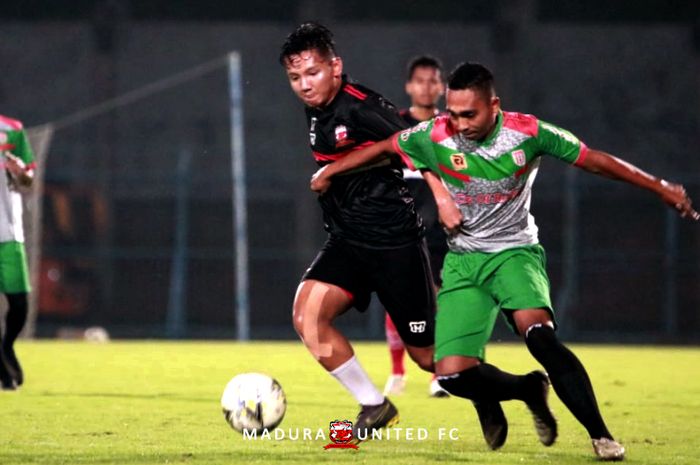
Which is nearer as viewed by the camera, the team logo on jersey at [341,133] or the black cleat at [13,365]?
the team logo on jersey at [341,133]

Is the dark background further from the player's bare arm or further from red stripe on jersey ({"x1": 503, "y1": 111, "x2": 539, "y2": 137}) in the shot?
red stripe on jersey ({"x1": 503, "y1": 111, "x2": 539, "y2": 137})

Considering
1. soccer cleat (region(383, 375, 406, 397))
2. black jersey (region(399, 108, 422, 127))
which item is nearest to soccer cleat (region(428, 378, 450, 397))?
soccer cleat (region(383, 375, 406, 397))

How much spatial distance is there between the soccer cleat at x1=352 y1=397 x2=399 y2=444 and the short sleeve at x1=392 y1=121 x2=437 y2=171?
4.09ft

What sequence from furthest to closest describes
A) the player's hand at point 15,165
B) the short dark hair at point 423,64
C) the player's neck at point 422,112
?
the short dark hair at point 423,64 → the player's neck at point 422,112 → the player's hand at point 15,165

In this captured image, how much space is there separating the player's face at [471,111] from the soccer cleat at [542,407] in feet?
3.88

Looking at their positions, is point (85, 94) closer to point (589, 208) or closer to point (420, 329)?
point (589, 208)

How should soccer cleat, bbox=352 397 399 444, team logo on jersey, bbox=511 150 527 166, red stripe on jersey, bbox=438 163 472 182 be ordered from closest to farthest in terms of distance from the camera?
1. team logo on jersey, bbox=511 150 527 166
2. red stripe on jersey, bbox=438 163 472 182
3. soccer cleat, bbox=352 397 399 444

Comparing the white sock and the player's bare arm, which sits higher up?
the player's bare arm

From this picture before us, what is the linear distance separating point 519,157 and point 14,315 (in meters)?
5.14

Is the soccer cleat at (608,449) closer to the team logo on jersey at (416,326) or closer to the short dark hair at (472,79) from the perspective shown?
the team logo on jersey at (416,326)

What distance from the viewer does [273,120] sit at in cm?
2719

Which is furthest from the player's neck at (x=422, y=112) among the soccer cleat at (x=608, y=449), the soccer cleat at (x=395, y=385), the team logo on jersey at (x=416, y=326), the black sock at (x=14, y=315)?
the soccer cleat at (x=608, y=449)

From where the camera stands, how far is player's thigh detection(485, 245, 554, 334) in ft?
19.9

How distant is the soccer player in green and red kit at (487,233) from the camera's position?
605 centimetres
